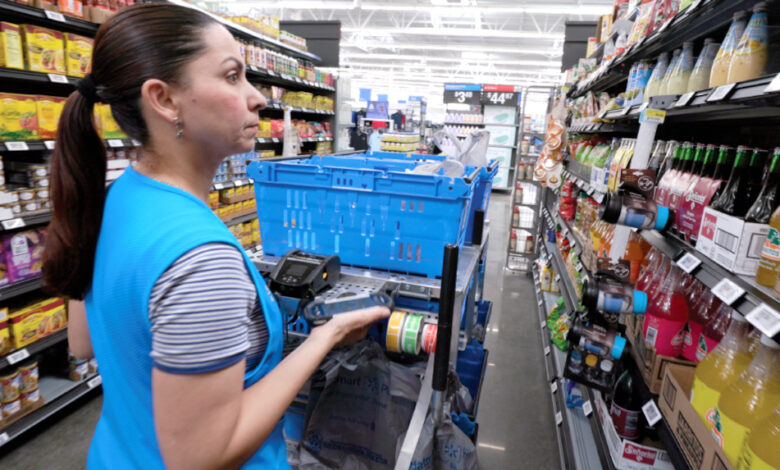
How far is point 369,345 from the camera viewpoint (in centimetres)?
164

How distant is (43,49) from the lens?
7.84ft

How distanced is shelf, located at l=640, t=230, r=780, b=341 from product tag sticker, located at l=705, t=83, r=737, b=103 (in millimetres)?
405

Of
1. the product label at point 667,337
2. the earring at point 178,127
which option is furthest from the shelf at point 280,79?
the product label at point 667,337

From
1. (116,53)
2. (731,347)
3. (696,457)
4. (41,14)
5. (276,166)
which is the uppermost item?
(41,14)

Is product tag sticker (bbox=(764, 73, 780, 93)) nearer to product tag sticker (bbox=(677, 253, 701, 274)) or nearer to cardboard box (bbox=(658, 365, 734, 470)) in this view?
product tag sticker (bbox=(677, 253, 701, 274))

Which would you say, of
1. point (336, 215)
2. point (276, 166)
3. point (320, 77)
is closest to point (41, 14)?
point (276, 166)

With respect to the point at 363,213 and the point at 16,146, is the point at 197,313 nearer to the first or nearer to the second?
the point at 363,213

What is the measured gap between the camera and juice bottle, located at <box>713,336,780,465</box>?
1.05 m

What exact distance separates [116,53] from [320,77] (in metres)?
5.39

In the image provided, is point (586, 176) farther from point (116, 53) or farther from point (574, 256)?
point (116, 53)

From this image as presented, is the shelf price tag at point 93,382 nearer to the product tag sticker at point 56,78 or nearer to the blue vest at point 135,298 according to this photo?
the product tag sticker at point 56,78

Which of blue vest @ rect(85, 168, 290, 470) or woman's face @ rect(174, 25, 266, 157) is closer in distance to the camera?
blue vest @ rect(85, 168, 290, 470)

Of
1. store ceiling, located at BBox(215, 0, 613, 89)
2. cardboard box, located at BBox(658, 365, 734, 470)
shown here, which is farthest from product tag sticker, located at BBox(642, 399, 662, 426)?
store ceiling, located at BBox(215, 0, 613, 89)

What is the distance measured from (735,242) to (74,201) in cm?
144
